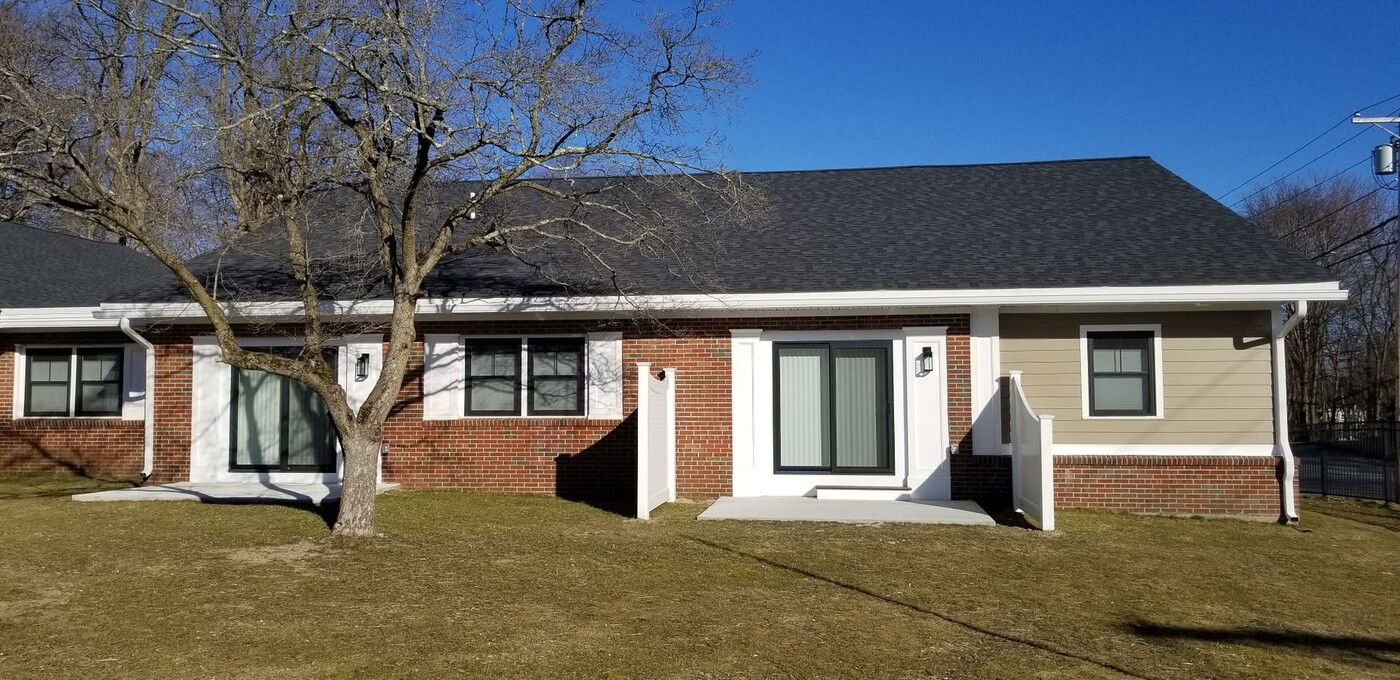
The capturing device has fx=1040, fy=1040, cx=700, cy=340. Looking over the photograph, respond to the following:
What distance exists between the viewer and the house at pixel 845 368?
11766 millimetres

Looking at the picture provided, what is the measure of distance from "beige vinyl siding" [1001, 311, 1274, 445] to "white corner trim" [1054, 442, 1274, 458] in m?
0.05

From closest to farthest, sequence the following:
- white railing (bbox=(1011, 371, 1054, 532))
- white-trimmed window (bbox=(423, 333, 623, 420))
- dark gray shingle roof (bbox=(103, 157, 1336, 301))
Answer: white railing (bbox=(1011, 371, 1054, 532)) → dark gray shingle roof (bbox=(103, 157, 1336, 301)) → white-trimmed window (bbox=(423, 333, 623, 420))

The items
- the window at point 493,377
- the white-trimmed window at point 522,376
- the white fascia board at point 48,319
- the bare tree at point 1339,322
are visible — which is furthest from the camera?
the bare tree at point 1339,322

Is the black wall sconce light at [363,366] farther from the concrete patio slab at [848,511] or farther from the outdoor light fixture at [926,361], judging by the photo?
the outdoor light fixture at [926,361]

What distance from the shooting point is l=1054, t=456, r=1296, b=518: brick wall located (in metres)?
11.6

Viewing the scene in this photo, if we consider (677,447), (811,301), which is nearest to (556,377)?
(677,447)

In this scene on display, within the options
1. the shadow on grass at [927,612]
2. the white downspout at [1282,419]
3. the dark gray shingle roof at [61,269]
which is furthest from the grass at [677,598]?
the dark gray shingle roof at [61,269]

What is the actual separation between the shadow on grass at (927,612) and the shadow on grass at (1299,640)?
792 millimetres

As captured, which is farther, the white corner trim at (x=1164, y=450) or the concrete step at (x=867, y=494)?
the concrete step at (x=867, y=494)

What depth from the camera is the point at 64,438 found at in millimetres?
15406

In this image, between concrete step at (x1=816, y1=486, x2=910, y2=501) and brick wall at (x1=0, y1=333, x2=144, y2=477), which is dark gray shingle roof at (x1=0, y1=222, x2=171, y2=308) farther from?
concrete step at (x1=816, y1=486, x2=910, y2=501)

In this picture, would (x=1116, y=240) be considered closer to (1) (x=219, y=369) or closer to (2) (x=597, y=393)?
(2) (x=597, y=393)

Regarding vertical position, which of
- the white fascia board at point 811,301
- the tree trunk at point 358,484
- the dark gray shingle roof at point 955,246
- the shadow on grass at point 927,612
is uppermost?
the dark gray shingle roof at point 955,246

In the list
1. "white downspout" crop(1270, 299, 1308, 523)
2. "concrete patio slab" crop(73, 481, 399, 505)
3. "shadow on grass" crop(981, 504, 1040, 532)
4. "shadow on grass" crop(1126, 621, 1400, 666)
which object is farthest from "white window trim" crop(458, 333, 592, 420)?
"white downspout" crop(1270, 299, 1308, 523)
